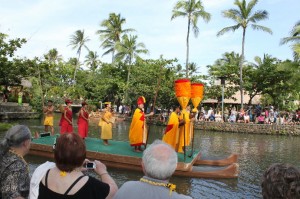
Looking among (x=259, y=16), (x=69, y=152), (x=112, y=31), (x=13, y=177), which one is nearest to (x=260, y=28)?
(x=259, y=16)

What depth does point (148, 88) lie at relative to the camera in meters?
29.6

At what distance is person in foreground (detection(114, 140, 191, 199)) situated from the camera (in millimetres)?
2525

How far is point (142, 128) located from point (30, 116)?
64.4 ft

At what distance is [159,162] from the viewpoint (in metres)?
2.52

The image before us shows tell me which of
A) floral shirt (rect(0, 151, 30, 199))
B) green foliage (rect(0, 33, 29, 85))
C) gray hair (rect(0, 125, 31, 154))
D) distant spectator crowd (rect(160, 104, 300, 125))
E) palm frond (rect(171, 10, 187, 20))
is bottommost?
floral shirt (rect(0, 151, 30, 199))

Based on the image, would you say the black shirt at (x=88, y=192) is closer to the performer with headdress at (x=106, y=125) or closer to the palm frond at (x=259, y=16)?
the performer with headdress at (x=106, y=125)

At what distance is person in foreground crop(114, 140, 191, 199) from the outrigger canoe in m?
6.65

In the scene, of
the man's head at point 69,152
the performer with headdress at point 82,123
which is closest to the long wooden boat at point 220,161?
the performer with headdress at point 82,123

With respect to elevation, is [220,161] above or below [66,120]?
below

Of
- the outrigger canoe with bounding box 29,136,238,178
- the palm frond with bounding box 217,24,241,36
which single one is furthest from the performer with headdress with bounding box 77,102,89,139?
the palm frond with bounding box 217,24,241,36

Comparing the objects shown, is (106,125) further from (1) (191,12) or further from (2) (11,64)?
(1) (191,12)

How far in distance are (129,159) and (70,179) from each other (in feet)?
23.2

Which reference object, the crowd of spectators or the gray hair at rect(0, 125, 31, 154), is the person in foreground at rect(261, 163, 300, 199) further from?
the crowd of spectators

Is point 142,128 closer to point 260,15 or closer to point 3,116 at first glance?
point 3,116
